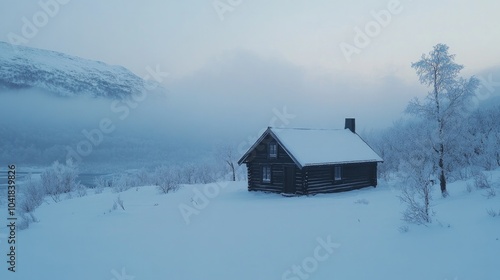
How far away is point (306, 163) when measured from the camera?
78.6 ft

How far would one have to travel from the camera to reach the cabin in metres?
25.0

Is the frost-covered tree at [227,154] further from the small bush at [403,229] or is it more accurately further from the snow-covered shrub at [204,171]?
the small bush at [403,229]

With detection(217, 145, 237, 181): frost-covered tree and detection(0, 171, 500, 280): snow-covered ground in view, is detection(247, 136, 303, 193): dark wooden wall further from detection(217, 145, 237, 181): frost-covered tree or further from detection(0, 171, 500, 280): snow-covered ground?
detection(217, 145, 237, 181): frost-covered tree

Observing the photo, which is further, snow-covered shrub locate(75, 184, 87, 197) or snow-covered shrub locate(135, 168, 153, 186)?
snow-covered shrub locate(135, 168, 153, 186)

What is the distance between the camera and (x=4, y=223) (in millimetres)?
17656

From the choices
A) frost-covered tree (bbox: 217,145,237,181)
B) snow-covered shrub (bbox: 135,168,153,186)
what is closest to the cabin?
frost-covered tree (bbox: 217,145,237,181)

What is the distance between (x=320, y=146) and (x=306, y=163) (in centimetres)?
431

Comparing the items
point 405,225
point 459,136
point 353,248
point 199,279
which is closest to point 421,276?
point 353,248

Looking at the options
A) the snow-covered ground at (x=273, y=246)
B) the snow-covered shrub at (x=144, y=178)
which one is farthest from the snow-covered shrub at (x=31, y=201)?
the snow-covered shrub at (x=144, y=178)

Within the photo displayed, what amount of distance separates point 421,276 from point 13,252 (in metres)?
12.9

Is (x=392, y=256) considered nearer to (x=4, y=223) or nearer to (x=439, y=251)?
(x=439, y=251)

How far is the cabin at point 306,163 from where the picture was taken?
2495 cm

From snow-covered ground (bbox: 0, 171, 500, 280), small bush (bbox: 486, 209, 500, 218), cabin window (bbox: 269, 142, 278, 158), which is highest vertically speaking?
cabin window (bbox: 269, 142, 278, 158)

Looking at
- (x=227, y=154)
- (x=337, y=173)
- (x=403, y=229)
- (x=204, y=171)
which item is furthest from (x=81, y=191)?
(x=204, y=171)
